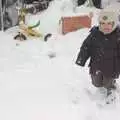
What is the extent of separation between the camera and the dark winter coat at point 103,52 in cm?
442

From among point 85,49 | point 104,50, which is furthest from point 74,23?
point 104,50

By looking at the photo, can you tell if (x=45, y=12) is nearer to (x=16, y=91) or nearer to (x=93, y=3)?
(x=93, y=3)

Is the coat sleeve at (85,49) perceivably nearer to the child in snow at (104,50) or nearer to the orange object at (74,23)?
the child in snow at (104,50)

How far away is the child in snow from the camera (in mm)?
4406

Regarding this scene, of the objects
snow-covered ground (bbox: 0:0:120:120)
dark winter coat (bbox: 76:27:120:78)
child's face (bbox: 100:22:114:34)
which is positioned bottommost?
snow-covered ground (bbox: 0:0:120:120)

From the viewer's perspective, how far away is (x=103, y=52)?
4469mm

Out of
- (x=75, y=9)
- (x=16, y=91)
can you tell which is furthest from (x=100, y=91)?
(x=75, y=9)

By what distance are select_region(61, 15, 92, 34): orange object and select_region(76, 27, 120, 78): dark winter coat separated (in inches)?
119

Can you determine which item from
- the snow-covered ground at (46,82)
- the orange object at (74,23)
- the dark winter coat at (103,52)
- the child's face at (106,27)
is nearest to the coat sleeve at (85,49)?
the dark winter coat at (103,52)

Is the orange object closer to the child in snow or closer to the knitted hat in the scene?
the child in snow

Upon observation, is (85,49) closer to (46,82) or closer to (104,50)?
(104,50)

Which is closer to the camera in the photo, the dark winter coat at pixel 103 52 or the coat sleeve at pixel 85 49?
the dark winter coat at pixel 103 52

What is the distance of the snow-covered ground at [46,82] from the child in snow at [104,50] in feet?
1.07

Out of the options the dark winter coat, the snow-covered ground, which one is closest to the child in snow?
the dark winter coat
